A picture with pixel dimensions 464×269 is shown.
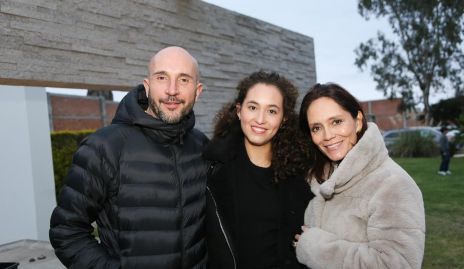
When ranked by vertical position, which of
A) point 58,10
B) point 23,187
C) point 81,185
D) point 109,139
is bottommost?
point 23,187

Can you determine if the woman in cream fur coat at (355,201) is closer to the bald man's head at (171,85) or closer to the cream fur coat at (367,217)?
the cream fur coat at (367,217)

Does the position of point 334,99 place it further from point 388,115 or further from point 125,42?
point 388,115

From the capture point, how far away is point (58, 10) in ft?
14.2

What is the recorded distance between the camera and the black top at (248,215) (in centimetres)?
217

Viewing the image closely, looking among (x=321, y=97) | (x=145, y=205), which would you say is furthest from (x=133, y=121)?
(x=321, y=97)

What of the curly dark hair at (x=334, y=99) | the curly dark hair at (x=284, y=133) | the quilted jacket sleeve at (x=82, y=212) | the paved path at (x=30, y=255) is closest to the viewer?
the quilted jacket sleeve at (x=82, y=212)

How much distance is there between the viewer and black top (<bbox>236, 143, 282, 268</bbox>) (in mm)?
2213

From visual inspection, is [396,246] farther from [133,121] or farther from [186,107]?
[133,121]

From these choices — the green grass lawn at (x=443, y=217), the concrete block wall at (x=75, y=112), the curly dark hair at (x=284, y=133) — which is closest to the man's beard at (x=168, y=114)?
the curly dark hair at (x=284, y=133)

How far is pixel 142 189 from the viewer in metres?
1.96

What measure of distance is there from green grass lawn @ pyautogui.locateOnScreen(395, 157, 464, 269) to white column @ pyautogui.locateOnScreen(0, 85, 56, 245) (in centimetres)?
501

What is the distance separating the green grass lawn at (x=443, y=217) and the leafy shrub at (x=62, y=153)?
27.0 ft

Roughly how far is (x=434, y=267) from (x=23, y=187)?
526 cm

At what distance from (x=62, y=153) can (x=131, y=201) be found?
9227mm
